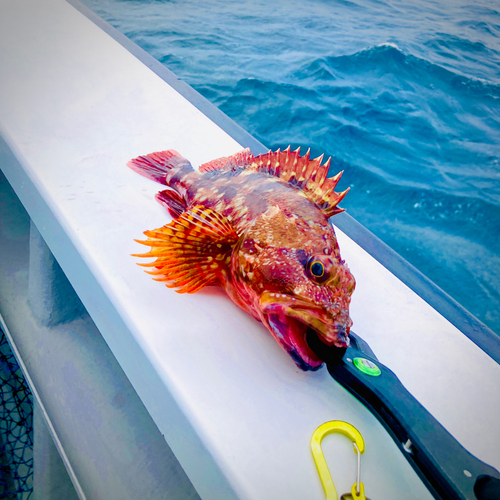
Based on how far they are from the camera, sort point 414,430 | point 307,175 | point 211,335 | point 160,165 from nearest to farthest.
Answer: point 414,430 → point 211,335 → point 307,175 → point 160,165

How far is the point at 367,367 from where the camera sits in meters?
0.86

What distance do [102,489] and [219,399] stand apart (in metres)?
0.80

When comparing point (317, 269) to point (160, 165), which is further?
point (160, 165)

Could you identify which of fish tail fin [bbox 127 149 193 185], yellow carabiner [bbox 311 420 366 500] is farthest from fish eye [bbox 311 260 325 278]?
fish tail fin [bbox 127 149 193 185]

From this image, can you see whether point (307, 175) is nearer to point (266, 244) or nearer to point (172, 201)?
point (266, 244)

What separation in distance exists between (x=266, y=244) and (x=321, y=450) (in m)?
0.53

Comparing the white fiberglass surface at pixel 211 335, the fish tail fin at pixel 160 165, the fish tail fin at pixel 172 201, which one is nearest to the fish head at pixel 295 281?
the white fiberglass surface at pixel 211 335

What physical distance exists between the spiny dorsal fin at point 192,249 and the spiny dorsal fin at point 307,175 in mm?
332

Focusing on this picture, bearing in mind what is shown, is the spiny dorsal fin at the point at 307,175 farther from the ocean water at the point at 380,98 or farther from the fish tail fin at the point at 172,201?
the ocean water at the point at 380,98

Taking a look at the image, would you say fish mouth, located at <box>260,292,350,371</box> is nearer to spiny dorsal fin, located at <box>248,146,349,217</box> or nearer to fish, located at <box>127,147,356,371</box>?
fish, located at <box>127,147,356,371</box>

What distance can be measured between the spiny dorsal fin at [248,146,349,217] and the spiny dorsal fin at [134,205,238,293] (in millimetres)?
332

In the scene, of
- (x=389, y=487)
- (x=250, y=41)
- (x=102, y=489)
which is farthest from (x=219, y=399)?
(x=250, y=41)

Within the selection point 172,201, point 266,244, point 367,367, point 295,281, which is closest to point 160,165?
point 172,201

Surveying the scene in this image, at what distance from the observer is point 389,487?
79 centimetres
